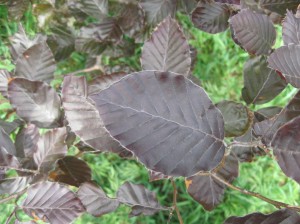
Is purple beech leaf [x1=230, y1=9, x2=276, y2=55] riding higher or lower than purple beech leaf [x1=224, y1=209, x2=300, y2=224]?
higher

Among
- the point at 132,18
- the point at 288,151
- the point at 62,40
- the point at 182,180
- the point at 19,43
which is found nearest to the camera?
the point at 288,151

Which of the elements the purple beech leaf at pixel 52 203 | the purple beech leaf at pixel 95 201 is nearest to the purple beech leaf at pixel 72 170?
the purple beech leaf at pixel 95 201

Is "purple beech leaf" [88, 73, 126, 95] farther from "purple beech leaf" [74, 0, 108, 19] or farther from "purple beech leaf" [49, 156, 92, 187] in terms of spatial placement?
"purple beech leaf" [74, 0, 108, 19]

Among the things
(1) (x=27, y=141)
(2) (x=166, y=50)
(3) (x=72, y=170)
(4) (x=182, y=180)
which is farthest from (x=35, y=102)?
(4) (x=182, y=180)

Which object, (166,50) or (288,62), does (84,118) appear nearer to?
(166,50)

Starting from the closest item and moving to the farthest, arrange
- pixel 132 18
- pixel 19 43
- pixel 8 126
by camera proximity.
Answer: pixel 8 126
pixel 19 43
pixel 132 18

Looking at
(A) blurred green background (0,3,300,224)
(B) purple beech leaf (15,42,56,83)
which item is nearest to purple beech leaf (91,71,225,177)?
(B) purple beech leaf (15,42,56,83)
